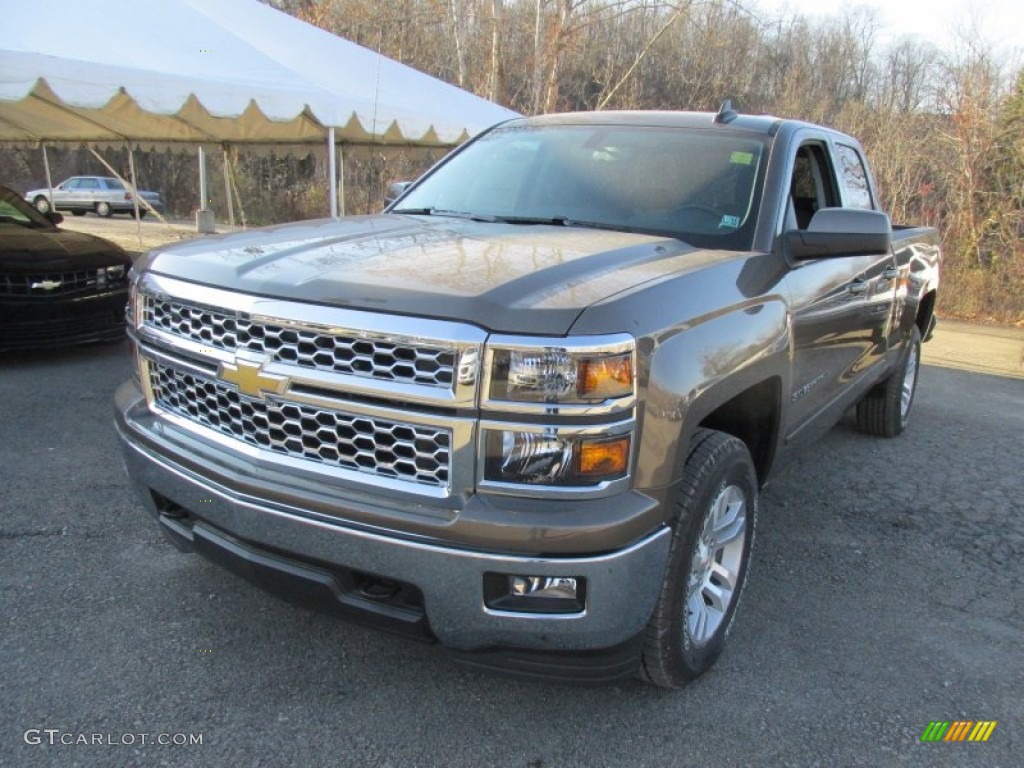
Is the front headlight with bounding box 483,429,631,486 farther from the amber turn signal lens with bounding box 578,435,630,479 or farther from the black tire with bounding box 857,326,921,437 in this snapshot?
the black tire with bounding box 857,326,921,437

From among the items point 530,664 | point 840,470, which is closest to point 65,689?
point 530,664

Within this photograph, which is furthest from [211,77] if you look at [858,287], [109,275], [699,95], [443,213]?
[699,95]

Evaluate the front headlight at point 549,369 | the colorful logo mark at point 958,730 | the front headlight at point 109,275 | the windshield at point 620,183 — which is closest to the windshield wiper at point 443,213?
the windshield at point 620,183

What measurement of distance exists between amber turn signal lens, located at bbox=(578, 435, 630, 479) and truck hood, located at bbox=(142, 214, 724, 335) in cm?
30

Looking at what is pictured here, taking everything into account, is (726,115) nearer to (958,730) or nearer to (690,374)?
(690,374)

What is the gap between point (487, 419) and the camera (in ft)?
6.34

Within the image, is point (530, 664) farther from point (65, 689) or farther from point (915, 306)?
point (915, 306)

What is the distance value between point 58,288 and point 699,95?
2930cm

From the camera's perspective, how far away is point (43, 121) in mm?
14242

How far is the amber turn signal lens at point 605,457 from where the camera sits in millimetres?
1955

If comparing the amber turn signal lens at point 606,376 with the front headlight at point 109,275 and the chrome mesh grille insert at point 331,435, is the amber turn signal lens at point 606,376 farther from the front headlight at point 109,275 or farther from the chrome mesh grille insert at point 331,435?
the front headlight at point 109,275

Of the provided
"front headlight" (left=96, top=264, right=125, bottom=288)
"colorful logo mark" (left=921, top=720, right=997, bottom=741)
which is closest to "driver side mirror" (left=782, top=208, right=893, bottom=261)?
"colorful logo mark" (left=921, top=720, right=997, bottom=741)

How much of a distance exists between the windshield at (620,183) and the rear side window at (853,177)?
3.63ft

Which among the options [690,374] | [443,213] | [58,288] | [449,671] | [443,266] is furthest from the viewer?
[58,288]
